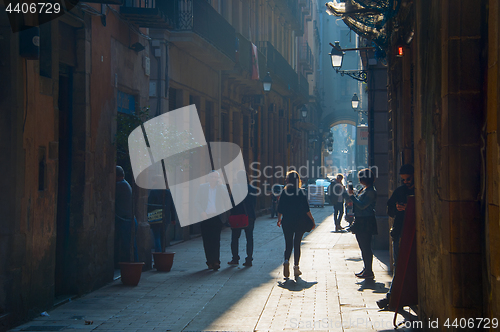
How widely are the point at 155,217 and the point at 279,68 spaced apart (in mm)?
17475

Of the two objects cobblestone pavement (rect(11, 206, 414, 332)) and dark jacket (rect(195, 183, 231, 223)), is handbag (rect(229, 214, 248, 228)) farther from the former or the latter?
cobblestone pavement (rect(11, 206, 414, 332))

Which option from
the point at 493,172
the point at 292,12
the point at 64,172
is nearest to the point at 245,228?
the point at 64,172

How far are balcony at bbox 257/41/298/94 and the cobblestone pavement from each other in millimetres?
14570

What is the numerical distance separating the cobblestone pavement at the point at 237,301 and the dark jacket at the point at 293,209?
0.86 metres

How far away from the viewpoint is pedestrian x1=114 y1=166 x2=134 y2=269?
10422 mm

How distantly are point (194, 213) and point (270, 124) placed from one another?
13.6m

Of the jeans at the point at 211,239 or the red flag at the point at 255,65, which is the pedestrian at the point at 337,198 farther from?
the jeans at the point at 211,239

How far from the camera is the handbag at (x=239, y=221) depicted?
11742 millimetres

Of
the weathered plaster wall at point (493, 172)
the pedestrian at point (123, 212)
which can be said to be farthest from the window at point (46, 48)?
the weathered plaster wall at point (493, 172)

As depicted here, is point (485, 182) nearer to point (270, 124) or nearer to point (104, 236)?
point (104, 236)

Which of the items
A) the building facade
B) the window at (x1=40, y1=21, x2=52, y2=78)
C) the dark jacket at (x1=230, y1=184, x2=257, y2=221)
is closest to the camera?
the building facade

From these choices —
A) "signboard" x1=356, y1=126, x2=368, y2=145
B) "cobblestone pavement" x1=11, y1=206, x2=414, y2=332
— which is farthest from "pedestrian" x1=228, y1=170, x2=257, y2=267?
"signboard" x1=356, y1=126, x2=368, y2=145

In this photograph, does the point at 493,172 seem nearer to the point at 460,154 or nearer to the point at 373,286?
the point at 460,154

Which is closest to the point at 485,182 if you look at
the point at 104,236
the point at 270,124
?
the point at 104,236
